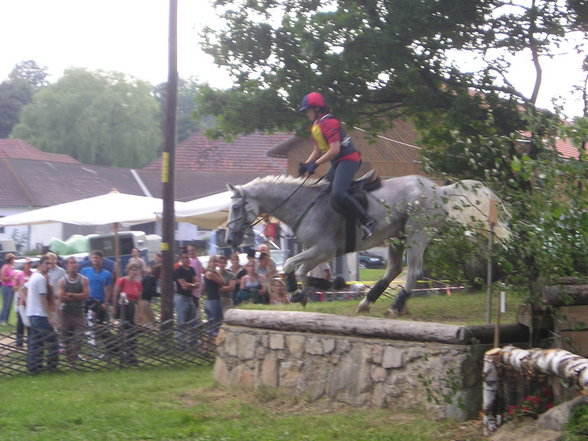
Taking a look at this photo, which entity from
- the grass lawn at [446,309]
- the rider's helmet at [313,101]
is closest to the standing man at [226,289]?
the grass lawn at [446,309]

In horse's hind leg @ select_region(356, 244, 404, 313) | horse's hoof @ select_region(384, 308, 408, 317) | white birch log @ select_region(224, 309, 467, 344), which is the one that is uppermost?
horse's hind leg @ select_region(356, 244, 404, 313)

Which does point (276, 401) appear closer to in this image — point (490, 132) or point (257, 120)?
point (490, 132)

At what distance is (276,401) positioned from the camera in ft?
31.9

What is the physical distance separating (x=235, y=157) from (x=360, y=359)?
4737cm

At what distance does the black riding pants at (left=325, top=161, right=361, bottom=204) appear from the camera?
989cm

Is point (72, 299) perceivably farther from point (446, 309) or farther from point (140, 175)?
point (140, 175)

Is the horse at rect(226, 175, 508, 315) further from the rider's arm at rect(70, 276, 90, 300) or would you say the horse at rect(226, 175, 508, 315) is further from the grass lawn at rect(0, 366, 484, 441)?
the rider's arm at rect(70, 276, 90, 300)

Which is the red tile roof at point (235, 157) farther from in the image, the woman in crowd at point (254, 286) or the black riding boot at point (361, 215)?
the black riding boot at point (361, 215)

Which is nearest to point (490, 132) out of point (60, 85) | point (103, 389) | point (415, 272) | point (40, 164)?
point (415, 272)

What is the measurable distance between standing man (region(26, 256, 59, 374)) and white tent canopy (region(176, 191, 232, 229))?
4.81 m

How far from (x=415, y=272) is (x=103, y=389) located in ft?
14.5

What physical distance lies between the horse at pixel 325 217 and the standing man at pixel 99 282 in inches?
246

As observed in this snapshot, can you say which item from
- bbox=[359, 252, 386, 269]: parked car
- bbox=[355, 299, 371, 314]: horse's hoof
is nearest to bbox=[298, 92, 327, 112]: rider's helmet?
bbox=[355, 299, 371, 314]: horse's hoof

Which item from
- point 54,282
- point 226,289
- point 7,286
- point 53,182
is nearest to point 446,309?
point 226,289
